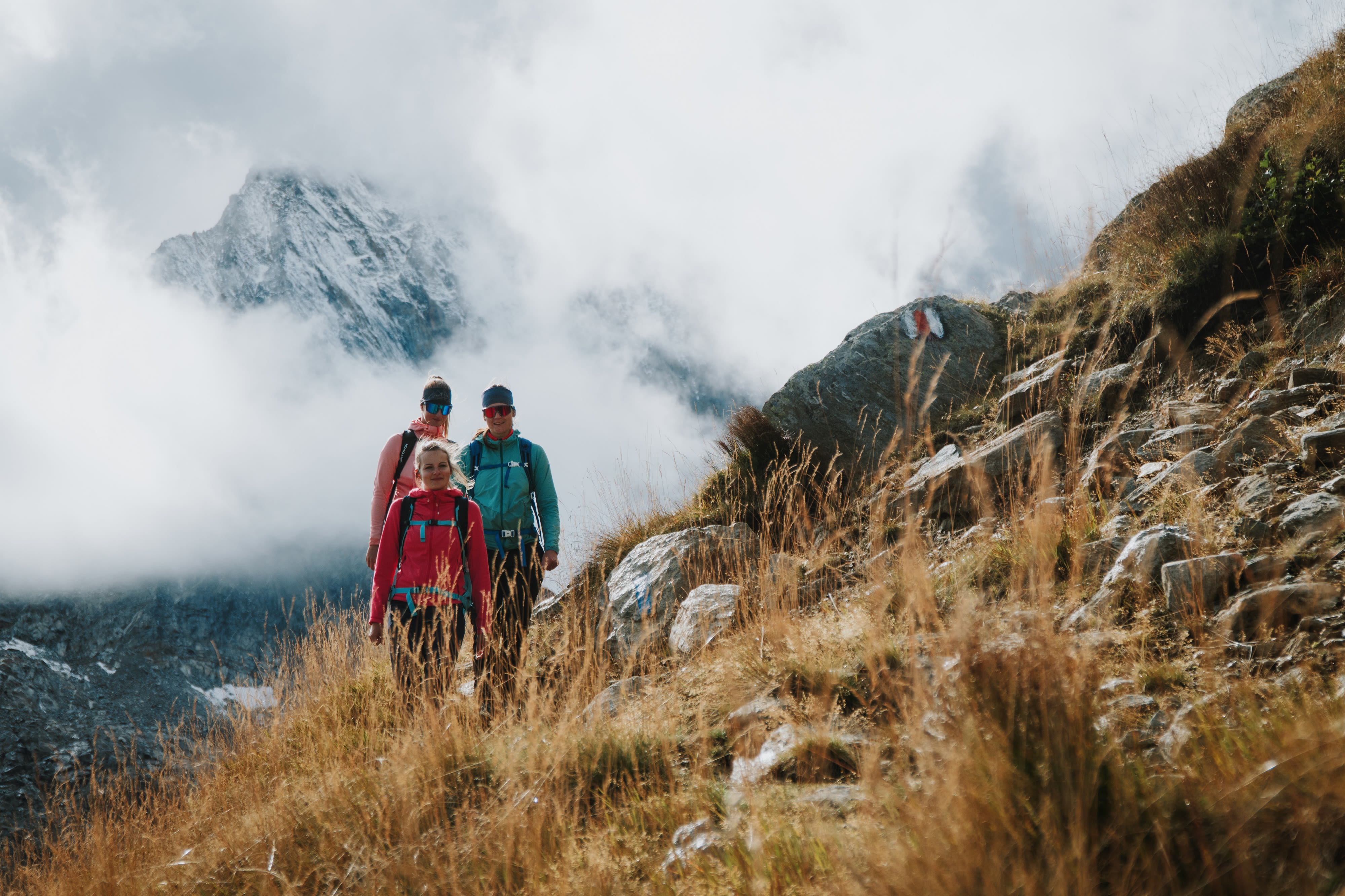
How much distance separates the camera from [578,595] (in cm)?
638

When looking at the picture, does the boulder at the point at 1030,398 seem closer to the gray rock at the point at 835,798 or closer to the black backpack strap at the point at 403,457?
the gray rock at the point at 835,798

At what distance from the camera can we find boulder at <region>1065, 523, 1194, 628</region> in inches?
100

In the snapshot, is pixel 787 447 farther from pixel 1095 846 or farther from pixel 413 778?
pixel 1095 846

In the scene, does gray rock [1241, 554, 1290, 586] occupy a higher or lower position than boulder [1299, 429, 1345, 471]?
lower

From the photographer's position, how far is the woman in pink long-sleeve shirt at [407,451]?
4.46m

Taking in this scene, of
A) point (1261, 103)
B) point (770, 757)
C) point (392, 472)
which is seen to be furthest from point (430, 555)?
point (1261, 103)

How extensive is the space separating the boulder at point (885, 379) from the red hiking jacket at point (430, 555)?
344 cm

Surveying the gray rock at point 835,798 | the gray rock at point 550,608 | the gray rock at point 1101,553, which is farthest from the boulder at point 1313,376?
the gray rock at point 550,608

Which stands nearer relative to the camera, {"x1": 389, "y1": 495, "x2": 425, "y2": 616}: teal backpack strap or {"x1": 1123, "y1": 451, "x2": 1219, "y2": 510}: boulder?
{"x1": 1123, "y1": 451, "x2": 1219, "y2": 510}: boulder

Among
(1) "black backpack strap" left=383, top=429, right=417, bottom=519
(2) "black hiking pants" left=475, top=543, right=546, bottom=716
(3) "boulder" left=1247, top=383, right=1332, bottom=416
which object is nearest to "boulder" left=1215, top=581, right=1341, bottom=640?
(3) "boulder" left=1247, top=383, right=1332, bottom=416

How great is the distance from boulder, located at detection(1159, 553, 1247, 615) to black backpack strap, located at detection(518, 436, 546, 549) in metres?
3.20

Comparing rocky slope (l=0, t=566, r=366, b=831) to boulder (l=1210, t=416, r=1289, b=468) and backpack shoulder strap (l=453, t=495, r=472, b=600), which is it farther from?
boulder (l=1210, t=416, r=1289, b=468)

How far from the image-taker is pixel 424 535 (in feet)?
12.4

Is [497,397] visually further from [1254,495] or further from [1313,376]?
[1313,376]
